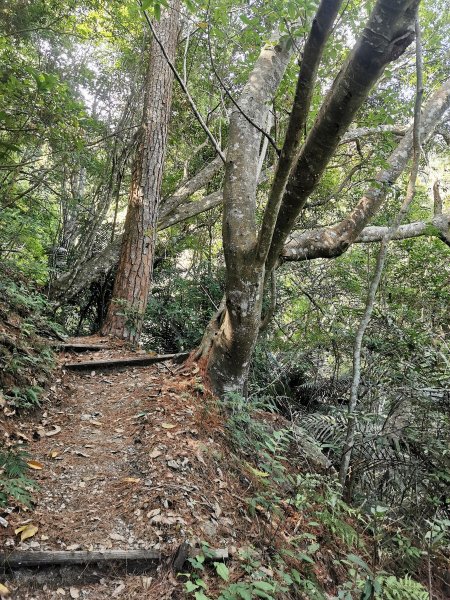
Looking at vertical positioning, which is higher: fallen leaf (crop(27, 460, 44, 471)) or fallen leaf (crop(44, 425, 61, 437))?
fallen leaf (crop(44, 425, 61, 437))

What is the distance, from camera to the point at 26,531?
2.46m

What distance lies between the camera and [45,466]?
3.25 meters

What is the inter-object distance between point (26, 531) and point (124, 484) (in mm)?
833

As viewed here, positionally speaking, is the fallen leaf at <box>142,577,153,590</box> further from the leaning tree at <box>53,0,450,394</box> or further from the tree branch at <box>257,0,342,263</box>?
the tree branch at <box>257,0,342,263</box>

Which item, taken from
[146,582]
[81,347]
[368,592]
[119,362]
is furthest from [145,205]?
[368,592]

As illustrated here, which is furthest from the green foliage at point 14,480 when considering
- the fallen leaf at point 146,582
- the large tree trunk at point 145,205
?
the large tree trunk at point 145,205

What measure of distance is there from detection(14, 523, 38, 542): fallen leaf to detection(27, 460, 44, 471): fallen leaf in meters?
0.67

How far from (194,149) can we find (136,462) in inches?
338

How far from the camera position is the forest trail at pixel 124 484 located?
7.79 feet

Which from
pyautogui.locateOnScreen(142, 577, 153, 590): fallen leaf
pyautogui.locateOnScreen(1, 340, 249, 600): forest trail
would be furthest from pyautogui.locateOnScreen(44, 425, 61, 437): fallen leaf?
pyautogui.locateOnScreen(142, 577, 153, 590): fallen leaf

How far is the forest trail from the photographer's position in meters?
2.37

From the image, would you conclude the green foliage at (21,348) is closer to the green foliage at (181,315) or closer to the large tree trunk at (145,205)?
the large tree trunk at (145,205)

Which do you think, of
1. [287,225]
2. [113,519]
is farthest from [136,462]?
[287,225]

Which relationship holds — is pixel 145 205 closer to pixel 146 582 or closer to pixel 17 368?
pixel 17 368
